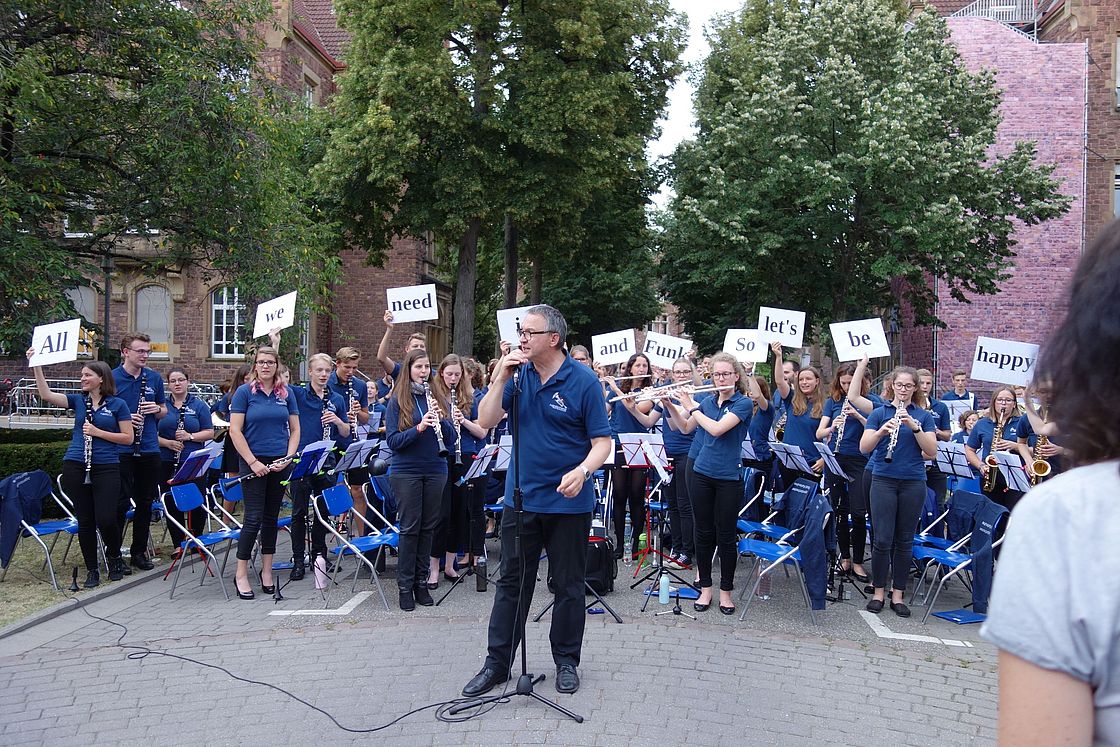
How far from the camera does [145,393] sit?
8812 millimetres

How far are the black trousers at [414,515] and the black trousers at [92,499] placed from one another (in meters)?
2.89

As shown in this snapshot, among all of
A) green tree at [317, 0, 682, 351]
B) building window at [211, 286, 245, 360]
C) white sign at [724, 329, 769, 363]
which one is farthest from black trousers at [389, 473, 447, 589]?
building window at [211, 286, 245, 360]

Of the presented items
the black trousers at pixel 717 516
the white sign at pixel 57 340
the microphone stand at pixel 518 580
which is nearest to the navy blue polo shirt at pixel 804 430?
the black trousers at pixel 717 516

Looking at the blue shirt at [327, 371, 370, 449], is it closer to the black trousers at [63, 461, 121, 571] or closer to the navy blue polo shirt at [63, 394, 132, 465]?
the navy blue polo shirt at [63, 394, 132, 465]

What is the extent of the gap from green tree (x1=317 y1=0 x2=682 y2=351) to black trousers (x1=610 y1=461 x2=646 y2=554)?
507 inches

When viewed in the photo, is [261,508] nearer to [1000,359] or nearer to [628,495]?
[628,495]

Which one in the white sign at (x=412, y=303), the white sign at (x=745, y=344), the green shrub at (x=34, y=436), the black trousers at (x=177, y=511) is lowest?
the black trousers at (x=177, y=511)

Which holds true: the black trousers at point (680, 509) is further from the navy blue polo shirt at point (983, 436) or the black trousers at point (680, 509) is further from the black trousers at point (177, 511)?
the black trousers at point (177, 511)

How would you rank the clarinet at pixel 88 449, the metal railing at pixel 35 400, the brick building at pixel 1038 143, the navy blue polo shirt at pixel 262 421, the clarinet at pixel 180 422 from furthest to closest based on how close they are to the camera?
the metal railing at pixel 35 400, the brick building at pixel 1038 143, the clarinet at pixel 180 422, the clarinet at pixel 88 449, the navy blue polo shirt at pixel 262 421

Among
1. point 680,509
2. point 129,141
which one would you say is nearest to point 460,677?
point 680,509

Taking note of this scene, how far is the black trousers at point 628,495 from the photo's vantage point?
948 cm

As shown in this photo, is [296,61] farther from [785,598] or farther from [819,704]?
[819,704]

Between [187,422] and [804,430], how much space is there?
6942mm

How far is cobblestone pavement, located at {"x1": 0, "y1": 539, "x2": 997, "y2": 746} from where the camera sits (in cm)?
475
